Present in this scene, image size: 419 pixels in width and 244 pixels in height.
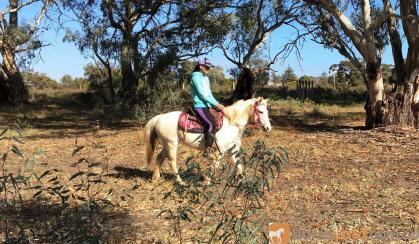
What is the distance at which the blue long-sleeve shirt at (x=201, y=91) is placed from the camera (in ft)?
25.0

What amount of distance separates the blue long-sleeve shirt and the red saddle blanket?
7.6 inches

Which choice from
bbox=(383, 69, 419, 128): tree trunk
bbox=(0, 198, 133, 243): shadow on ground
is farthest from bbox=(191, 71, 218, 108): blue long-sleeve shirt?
bbox=(383, 69, 419, 128): tree trunk


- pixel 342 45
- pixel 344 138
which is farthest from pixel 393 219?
pixel 342 45

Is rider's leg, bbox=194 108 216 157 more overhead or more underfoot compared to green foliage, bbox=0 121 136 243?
more overhead

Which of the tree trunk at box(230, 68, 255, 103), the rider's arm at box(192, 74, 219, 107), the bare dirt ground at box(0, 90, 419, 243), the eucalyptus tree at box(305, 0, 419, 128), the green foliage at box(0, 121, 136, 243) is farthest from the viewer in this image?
the tree trunk at box(230, 68, 255, 103)

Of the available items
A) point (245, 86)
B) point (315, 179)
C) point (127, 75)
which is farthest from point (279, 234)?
point (245, 86)

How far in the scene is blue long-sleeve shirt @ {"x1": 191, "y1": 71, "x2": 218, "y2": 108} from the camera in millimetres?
7630

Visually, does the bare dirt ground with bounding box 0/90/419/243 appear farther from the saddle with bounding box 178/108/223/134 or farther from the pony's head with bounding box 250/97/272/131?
the pony's head with bounding box 250/97/272/131

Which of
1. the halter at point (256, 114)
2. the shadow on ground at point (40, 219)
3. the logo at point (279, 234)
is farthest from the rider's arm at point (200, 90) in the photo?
the logo at point (279, 234)

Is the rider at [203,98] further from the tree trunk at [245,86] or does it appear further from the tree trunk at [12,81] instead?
the tree trunk at [12,81]

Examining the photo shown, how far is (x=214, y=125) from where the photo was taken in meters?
7.75

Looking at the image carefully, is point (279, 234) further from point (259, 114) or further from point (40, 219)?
point (259, 114)

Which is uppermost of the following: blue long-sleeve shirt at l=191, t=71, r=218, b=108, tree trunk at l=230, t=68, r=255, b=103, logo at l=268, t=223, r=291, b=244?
tree trunk at l=230, t=68, r=255, b=103

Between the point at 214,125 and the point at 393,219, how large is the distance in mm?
2956
